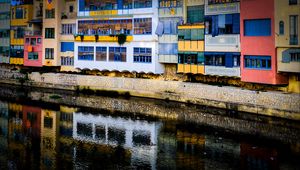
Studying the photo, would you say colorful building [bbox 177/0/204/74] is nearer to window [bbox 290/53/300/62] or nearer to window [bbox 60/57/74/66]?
window [bbox 290/53/300/62]

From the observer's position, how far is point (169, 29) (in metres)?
37.8

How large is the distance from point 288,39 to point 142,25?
14537 mm

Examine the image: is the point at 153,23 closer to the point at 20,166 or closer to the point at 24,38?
the point at 24,38

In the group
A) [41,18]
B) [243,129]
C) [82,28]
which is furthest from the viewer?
[41,18]

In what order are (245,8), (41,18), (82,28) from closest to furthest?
(245,8)
(82,28)
(41,18)

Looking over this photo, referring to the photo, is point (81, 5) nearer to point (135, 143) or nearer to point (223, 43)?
point (223, 43)

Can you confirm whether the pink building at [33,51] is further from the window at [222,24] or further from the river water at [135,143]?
the window at [222,24]

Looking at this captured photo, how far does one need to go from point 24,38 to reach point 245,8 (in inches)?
1054

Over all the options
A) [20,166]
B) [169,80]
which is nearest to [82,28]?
[169,80]

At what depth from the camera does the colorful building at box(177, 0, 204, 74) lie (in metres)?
35.3

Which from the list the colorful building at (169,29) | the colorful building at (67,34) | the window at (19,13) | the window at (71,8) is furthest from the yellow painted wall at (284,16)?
the window at (19,13)

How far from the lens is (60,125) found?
2958 cm

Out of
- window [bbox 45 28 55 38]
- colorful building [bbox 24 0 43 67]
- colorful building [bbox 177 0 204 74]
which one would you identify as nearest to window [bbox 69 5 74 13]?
window [bbox 45 28 55 38]

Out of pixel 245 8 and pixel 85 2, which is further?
pixel 85 2
